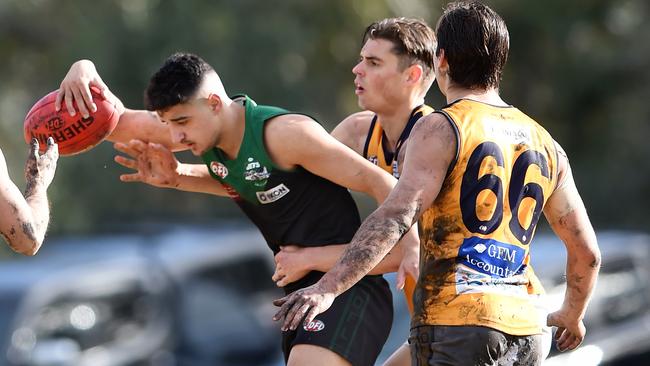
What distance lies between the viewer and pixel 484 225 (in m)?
Result: 5.56

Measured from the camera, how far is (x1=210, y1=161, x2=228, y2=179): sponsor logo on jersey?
6.59 m

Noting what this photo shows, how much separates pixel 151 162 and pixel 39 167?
85cm

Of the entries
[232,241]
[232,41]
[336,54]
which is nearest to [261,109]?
[232,241]

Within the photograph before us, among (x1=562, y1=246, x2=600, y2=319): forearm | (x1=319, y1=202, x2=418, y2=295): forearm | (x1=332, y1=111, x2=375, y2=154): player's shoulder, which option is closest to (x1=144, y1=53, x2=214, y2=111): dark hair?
(x1=332, y1=111, x2=375, y2=154): player's shoulder

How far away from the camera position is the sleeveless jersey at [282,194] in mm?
6469

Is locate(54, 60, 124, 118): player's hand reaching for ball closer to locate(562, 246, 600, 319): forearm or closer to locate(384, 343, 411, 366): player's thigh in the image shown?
locate(384, 343, 411, 366): player's thigh

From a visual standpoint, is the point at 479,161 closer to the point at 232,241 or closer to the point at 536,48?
the point at 232,241

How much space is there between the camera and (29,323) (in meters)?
13.0

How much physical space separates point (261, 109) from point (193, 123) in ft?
1.13

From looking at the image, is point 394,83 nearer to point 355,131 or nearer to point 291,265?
point 355,131

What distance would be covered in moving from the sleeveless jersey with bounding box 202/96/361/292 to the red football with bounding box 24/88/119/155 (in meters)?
0.56

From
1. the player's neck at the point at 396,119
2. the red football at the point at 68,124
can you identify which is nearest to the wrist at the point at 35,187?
the red football at the point at 68,124

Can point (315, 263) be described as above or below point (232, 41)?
above

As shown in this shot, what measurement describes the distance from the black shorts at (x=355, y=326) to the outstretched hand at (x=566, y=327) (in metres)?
0.86
